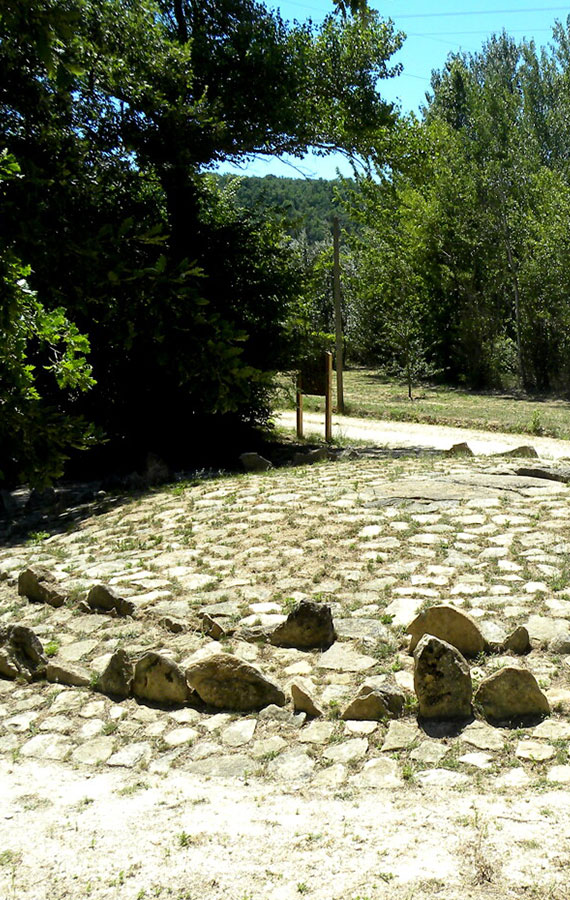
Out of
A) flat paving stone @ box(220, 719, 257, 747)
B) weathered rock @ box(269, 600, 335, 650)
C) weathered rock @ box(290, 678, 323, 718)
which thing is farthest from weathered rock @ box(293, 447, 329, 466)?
flat paving stone @ box(220, 719, 257, 747)

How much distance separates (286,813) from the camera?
338cm

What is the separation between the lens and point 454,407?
2047 cm

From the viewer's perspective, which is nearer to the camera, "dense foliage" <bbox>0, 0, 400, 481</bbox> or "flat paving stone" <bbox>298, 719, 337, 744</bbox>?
"flat paving stone" <bbox>298, 719, 337, 744</bbox>

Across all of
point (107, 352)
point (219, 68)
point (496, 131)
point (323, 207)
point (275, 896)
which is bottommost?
point (275, 896)

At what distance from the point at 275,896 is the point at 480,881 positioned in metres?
0.63

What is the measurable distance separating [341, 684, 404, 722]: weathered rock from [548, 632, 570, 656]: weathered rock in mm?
914

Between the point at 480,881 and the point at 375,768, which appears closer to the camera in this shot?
the point at 480,881

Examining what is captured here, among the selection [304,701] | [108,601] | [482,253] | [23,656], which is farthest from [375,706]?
[482,253]

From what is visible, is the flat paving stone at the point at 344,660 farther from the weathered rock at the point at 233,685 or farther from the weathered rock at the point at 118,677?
the weathered rock at the point at 118,677

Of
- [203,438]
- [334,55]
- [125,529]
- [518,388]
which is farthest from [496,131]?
[125,529]

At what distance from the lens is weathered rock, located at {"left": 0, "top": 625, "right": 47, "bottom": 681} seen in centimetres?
495

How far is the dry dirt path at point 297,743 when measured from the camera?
3008 millimetres

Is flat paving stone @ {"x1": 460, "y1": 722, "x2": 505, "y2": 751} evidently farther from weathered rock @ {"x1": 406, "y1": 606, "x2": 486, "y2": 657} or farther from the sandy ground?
weathered rock @ {"x1": 406, "y1": 606, "x2": 486, "y2": 657}

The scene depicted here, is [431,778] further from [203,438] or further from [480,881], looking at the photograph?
[203,438]
